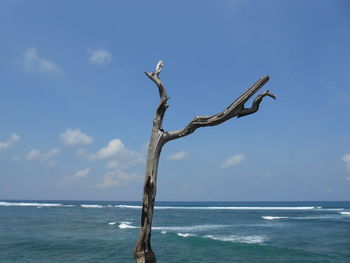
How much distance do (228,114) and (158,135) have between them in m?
0.82

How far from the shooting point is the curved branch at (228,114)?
3.92 m

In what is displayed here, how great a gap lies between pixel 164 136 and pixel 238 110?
894 millimetres

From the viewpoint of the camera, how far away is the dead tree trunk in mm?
3758

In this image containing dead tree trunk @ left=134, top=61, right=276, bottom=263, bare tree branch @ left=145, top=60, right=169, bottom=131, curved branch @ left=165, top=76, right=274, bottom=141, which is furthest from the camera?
bare tree branch @ left=145, top=60, right=169, bottom=131

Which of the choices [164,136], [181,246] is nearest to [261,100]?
[164,136]

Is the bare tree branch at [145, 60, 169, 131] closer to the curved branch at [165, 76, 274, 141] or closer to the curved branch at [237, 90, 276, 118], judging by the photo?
the curved branch at [165, 76, 274, 141]

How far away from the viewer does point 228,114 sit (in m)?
3.94

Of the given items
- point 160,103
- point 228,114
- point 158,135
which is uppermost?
point 160,103

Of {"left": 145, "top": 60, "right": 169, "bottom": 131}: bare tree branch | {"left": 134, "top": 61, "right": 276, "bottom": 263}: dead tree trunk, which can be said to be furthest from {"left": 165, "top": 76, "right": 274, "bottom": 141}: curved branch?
{"left": 145, "top": 60, "right": 169, "bottom": 131}: bare tree branch

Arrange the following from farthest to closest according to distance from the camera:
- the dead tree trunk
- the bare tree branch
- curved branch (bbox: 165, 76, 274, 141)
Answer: the bare tree branch, curved branch (bbox: 165, 76, 274, 141), the dead tree trunk

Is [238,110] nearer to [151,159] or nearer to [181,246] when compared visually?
[151,159]

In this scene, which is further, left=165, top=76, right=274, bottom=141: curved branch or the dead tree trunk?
left=165, top=76, right=274, bottom=141: curved branch

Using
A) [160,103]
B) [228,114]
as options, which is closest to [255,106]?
[228,114]

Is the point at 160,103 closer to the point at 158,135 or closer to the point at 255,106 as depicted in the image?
the point at 158,135
